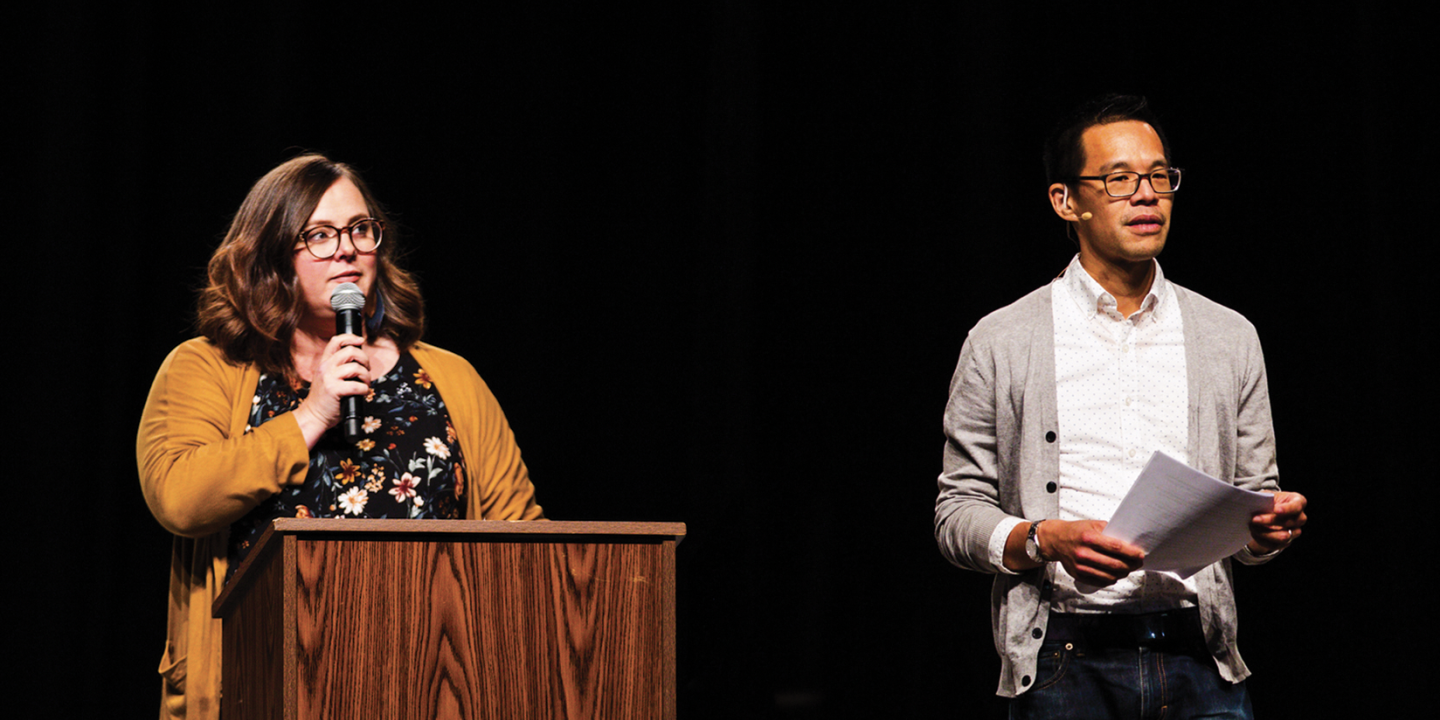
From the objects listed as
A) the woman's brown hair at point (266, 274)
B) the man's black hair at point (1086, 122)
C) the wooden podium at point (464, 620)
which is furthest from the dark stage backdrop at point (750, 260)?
the wooden podium at point (464, 620)

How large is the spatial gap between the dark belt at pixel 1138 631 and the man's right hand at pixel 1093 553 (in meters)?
0.15

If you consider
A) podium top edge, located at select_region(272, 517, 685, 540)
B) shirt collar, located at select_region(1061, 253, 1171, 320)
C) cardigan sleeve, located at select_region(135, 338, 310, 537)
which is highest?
shirt collar, located at select_region(1061, 253, 1171, 320)

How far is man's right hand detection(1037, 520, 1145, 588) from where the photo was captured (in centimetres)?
159

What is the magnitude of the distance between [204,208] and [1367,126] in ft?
8.90

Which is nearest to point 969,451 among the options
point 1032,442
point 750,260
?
point 1032,442

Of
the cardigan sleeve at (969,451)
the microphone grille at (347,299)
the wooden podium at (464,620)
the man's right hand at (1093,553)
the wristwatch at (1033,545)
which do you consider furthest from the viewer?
the microphone grille at (347,299)

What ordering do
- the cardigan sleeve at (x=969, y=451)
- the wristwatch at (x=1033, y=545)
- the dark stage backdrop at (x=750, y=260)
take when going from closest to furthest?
the wristwatch at (x=1033, y=545)
the cardigan sleeve at (x=969, y=451)
the dark stage backdrop at (x=750, y=260)

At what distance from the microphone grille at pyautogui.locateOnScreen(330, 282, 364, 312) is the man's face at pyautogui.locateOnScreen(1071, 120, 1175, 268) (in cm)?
122

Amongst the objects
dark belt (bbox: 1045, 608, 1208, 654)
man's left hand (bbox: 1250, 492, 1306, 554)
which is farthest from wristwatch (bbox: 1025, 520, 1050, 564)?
man's left hand (bbox: 1250, 492, 1306, 554)

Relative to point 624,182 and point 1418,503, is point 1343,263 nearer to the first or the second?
point 1418,503

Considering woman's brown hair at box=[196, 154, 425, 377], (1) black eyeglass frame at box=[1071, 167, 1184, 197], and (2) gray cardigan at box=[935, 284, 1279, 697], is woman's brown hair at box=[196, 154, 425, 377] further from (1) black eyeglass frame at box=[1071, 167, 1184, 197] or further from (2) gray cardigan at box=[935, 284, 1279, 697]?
(1) black eyeglass frame at box=[1071, 167, 1184, 197]

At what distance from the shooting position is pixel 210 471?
1959mm

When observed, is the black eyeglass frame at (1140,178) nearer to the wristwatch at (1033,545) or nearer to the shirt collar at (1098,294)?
the shirt collar at (1098,294)

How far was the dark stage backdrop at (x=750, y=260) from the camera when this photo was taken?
2756mm
